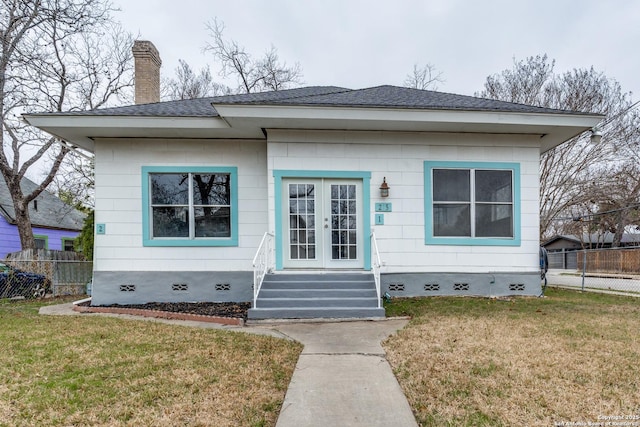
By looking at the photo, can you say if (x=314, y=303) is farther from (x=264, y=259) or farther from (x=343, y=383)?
(x=343, y=383)

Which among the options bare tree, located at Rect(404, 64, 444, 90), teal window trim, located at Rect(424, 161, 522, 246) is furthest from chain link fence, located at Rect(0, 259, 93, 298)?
bare tree, located at Rect(404, 64, 444, 90)

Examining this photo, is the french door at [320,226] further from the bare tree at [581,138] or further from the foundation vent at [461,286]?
the bare tree at [581,138]

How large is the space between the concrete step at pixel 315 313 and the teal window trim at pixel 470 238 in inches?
93.3

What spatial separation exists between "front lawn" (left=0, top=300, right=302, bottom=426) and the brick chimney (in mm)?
6639

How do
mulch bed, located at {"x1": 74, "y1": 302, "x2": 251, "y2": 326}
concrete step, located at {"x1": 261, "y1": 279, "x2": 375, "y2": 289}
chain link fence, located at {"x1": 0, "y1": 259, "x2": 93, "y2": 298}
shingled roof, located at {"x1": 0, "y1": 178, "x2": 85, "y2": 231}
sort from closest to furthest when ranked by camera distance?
mulch bed, located at {"x1": 74, "y1": 302, "x2": 251, "y2": 326} → concrete step, located at {"x1": 261, "y1": 279, "x2": 375, "y2": 289} → chain link fence, located at {"x1": 0, "y1": 259, "x2": 93, "y2": 298} → shingled roof, located at {"x1": 0, "y1": 178, "x2": 85, "y2": 231}

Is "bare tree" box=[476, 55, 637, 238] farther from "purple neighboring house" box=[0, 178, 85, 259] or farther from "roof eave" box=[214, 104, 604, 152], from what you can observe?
"purple neighboring house" box=[0, 178, 85, 259]

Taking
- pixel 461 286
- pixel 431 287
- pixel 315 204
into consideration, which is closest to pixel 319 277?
pixel 315 204

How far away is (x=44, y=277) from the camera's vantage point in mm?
10234

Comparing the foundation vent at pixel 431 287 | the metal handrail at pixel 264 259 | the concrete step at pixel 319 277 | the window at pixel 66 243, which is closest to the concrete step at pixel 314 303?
the metal handrail at pixel 264 259

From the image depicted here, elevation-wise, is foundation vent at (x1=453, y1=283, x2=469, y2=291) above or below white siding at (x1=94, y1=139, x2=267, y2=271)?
below

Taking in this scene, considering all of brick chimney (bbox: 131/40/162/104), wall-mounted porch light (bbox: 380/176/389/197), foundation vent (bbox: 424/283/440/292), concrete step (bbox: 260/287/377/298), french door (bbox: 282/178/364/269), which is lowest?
foundation vent (bbox: 424/283/440/292)

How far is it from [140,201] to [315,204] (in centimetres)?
364

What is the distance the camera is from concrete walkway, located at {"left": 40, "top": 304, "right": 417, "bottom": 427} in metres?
2.35

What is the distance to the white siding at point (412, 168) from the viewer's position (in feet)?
22.8
